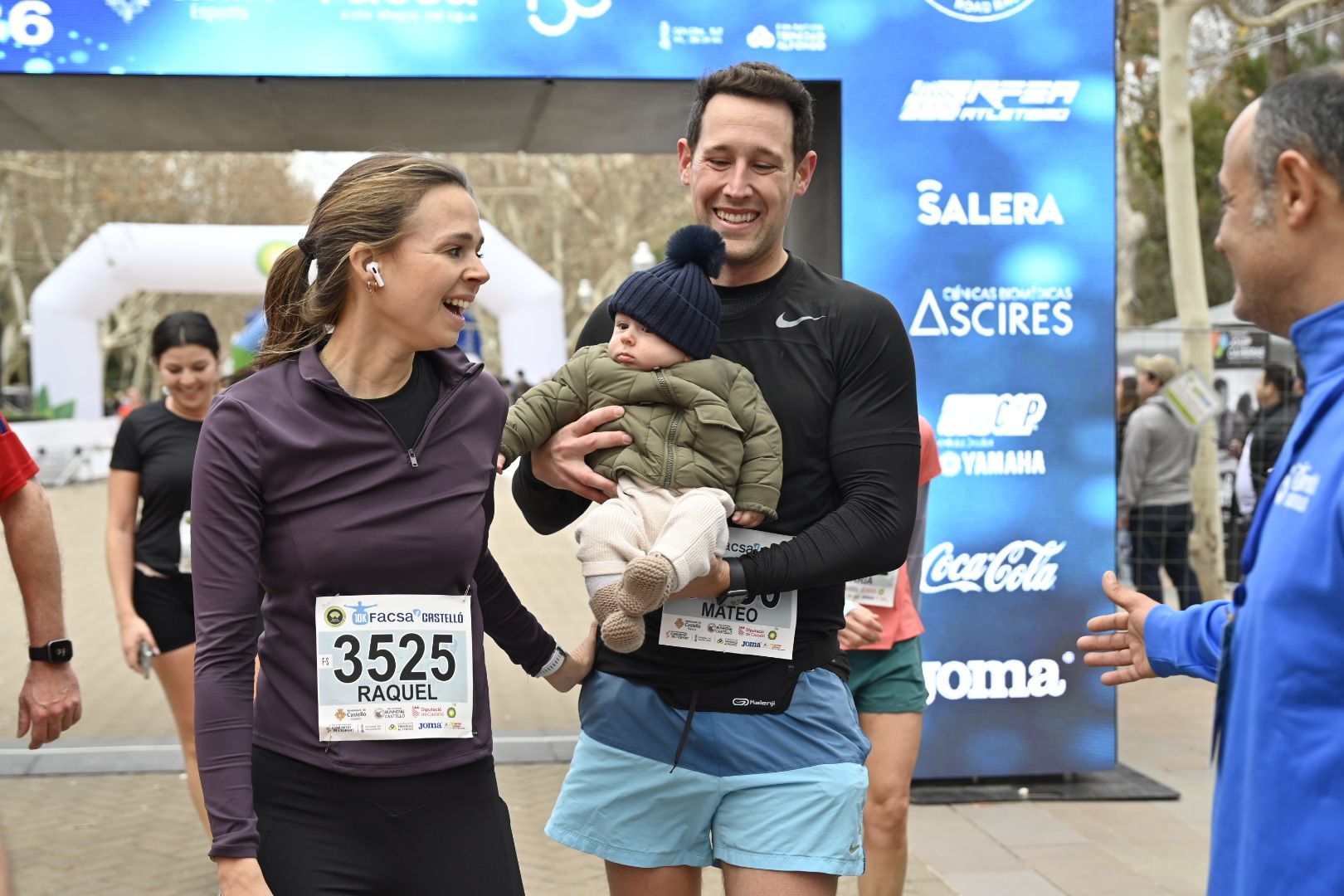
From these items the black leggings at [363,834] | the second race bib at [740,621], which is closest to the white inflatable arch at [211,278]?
the second race bib at [740,621]

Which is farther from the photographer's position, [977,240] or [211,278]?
[211,278]

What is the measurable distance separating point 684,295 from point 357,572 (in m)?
0.79

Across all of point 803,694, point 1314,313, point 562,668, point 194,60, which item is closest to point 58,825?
point 194,60

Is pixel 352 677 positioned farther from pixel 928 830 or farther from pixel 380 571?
pixel 928 830

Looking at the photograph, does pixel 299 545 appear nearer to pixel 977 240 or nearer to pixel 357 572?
pixel 357 572

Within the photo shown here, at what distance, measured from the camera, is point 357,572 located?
2.48 m

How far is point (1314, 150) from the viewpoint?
72.2 inches

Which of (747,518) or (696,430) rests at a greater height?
(696,430)

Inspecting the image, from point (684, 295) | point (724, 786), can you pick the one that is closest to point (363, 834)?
point (724, 786)

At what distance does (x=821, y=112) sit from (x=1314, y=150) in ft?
15.8

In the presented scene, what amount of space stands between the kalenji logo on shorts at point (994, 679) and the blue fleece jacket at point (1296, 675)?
457 centimetres

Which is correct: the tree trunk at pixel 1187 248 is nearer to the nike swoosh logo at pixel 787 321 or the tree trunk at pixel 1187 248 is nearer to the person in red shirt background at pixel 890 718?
the person in red shirt background at pixel 890 718

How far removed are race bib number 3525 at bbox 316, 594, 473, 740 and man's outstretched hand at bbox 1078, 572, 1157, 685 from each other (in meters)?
1.10

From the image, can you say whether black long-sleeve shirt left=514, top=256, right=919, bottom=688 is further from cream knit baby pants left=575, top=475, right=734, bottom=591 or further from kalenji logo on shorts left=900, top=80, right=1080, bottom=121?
kalenji logo on shorts left=900, top=80, right=1080, bottom=121
